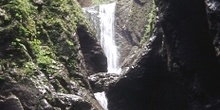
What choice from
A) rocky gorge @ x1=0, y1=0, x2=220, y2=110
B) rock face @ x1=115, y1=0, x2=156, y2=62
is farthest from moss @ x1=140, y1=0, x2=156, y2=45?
rock face @ x1=115, y1=0, x2=156, y2=62

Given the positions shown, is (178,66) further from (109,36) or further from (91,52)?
(109,36)

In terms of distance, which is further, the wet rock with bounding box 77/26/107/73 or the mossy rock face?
the wet rock with bounding box 77/26/107/73

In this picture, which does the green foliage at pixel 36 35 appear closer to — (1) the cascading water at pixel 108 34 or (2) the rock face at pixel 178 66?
(2) the rock face at pixel 178 66

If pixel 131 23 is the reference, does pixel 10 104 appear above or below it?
below

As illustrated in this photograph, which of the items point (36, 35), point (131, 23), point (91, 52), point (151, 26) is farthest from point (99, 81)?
point (131, 23)

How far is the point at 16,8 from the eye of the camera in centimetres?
1057

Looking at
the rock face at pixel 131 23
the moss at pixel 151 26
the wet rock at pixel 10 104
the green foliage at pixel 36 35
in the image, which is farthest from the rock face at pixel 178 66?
the rock face at pixel 131 23

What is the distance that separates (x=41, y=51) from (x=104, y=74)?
171 inches

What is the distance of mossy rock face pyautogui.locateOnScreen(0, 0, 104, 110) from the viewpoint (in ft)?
29.5

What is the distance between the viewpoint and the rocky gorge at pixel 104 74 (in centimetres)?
886

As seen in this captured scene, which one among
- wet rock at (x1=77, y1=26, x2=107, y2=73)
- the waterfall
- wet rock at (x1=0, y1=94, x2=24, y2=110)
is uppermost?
the waterfall

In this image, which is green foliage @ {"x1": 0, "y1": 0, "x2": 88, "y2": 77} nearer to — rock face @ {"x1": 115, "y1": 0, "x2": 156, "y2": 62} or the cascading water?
the cascading water

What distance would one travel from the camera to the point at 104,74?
573 inches

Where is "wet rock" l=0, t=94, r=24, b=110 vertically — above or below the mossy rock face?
below
